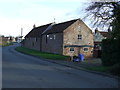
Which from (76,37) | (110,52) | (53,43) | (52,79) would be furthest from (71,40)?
(52,79)

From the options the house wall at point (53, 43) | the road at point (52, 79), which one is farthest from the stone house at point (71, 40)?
the road at point (52, 79)

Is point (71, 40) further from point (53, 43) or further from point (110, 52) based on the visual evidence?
point (110, 52)

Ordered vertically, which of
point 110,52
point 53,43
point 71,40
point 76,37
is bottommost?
point 110,52

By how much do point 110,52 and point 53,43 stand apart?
81.0 ft

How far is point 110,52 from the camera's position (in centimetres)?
1875

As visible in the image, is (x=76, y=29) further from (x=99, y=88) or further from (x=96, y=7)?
(x=99, y=88)

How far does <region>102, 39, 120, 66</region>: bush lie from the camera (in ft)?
58.9

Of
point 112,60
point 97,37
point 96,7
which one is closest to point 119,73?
point 112,60

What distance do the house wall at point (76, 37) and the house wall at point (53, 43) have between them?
1.09 meters

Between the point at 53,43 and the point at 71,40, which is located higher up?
the point at 71,40

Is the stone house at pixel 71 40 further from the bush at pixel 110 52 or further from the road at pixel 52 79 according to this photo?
the road at pixel 52 79

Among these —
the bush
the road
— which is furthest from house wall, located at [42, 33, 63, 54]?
the road

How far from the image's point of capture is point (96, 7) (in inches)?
729

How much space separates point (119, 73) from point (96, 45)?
40.0 metres
